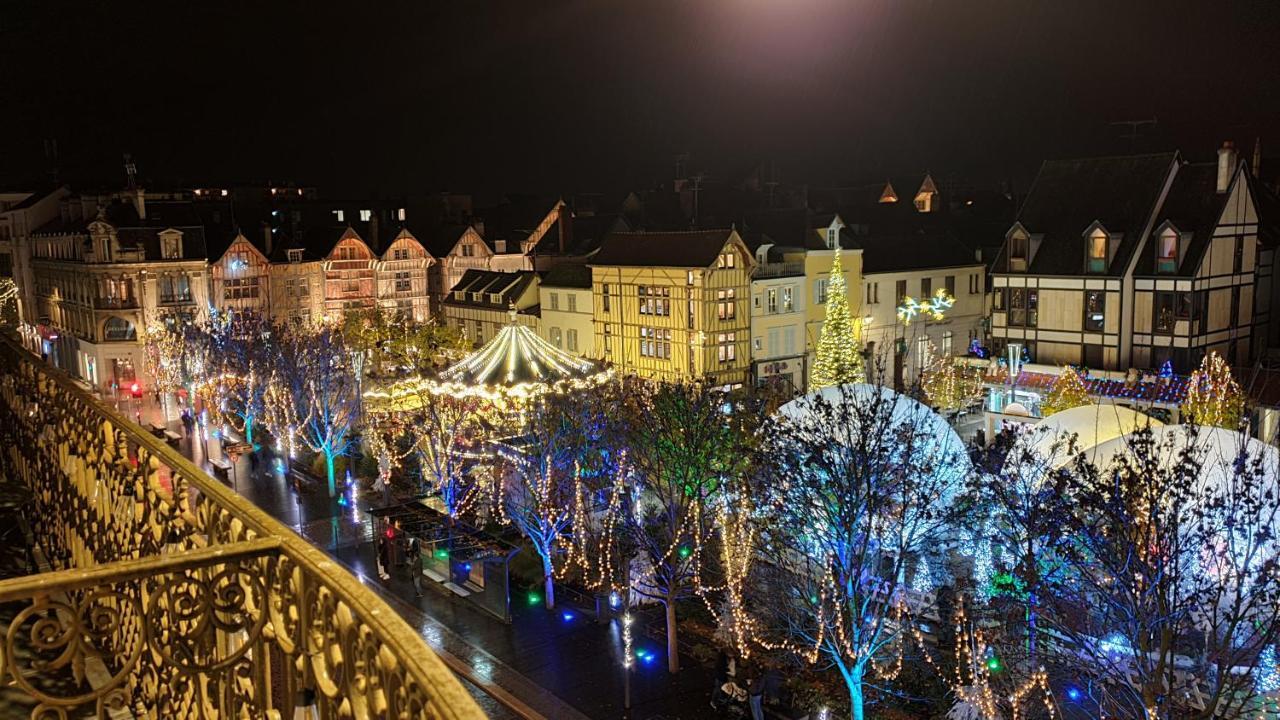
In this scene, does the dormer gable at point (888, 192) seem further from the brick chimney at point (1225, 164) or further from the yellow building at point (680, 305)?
the brick chimney at point (1225, 164)

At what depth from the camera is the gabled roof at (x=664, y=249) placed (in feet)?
137

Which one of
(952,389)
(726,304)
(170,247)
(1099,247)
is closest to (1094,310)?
(1099,247)

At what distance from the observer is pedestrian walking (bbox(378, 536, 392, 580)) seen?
25.5 meters

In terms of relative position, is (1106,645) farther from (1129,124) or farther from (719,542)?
(1129,124)

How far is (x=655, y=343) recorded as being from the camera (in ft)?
144

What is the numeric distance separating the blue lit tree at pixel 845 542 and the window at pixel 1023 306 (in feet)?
66.5

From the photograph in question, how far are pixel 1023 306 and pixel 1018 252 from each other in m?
2.14

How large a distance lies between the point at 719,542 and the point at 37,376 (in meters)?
17.9

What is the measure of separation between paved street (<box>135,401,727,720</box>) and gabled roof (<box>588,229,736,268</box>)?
769 inches

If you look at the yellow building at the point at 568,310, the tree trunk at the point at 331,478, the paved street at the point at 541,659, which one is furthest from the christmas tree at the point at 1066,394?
the tree trunk at the point at 331,478

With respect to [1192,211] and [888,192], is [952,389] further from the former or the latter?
[888,192]

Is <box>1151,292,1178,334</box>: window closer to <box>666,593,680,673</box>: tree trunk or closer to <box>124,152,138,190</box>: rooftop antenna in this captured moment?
<box>666,593,680,673</box>: tree trunk

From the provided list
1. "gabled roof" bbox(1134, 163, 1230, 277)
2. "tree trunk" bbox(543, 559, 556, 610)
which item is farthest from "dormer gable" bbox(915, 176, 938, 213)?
"tree trunk" bbox(543, 559, 556, 610)

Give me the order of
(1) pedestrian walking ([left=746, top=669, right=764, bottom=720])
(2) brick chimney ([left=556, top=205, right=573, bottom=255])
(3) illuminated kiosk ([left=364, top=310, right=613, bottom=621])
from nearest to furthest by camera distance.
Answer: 1. (1) pedestrian walking ([left=746, top=669, right=764, bottom=720])
2. (3) illuminated kiosk ([left=364, top=310, right=613, bottom=621])
3. (2) brick chimney ([left=556, top=205, right=573, bottom=255])
